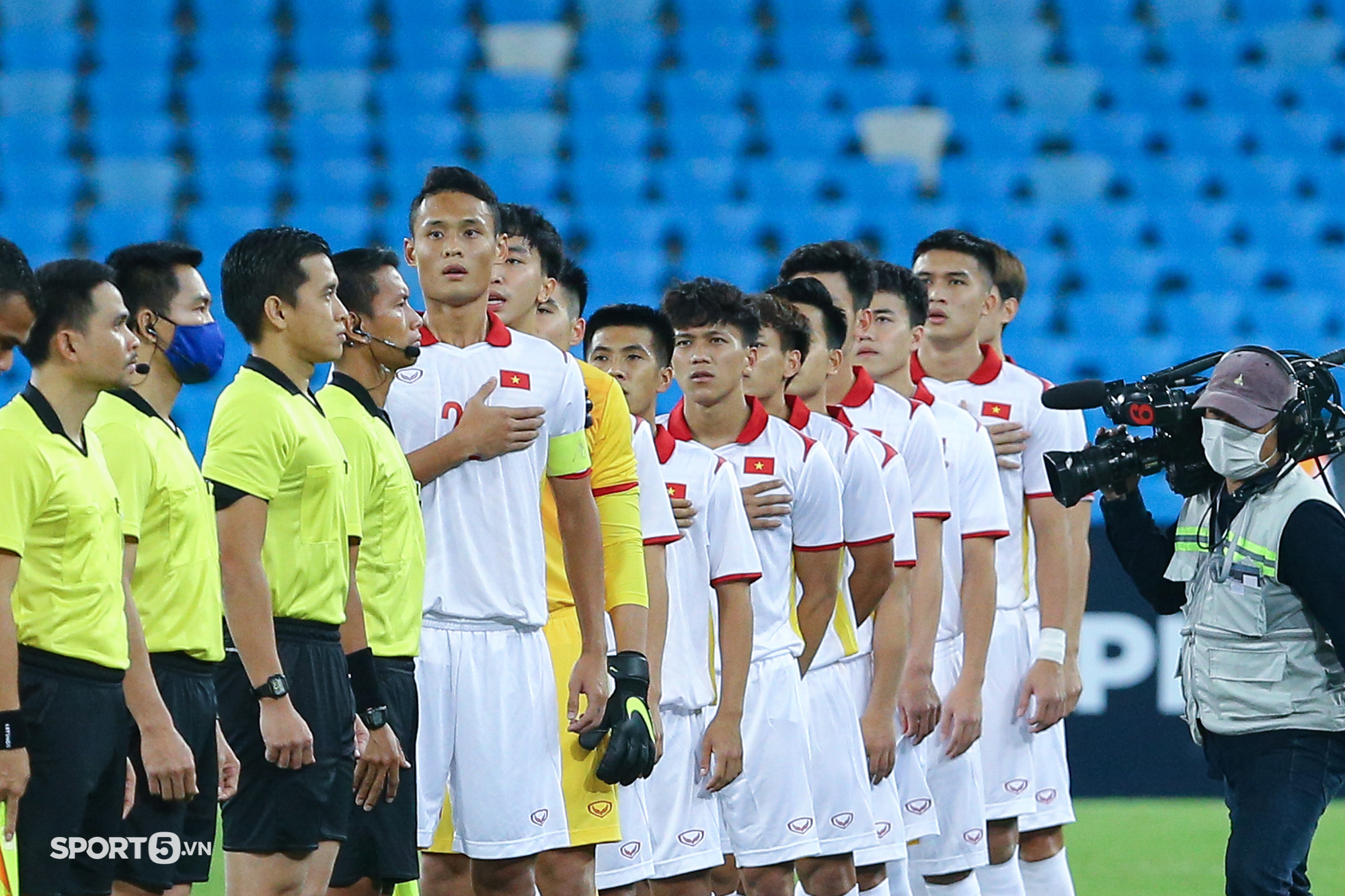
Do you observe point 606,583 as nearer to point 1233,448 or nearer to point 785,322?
point 785,322

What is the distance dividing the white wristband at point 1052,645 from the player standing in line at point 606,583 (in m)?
1.87

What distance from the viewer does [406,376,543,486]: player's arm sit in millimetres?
4102

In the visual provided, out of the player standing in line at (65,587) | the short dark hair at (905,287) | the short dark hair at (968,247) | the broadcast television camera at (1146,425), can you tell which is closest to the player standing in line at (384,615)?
the player standing in line at (65,587)

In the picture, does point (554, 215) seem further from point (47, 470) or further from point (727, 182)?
point (47, 470)

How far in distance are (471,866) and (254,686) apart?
0.77 meters

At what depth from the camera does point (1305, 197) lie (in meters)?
12.1

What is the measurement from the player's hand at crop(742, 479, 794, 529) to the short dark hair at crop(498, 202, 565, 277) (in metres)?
0.75

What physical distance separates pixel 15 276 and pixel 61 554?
0.51 meters

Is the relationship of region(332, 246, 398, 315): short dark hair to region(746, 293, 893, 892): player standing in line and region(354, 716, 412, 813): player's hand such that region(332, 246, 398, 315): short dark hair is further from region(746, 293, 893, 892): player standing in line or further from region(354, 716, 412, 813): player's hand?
region(746, 293, 893, 892): player standing in line

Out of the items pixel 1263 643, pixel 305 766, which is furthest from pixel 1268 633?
pixel 305 766

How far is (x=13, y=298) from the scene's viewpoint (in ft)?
11.5

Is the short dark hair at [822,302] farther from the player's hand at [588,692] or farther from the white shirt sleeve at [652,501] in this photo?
the player's hand at [588,692]

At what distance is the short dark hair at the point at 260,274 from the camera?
3.97m

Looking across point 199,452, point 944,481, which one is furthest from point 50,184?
point 944,481
